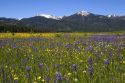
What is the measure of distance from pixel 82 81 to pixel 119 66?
6.49 feet

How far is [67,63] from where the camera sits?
10.6 meters

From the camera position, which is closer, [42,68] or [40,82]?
[40,82]

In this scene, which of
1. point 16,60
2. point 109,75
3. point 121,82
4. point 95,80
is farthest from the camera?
point 16,60

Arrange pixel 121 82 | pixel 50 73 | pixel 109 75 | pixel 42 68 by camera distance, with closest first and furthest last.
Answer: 1. pixel 121 82
2. pixel 109 75
3. pixel 50 73
4. pixel 42 68

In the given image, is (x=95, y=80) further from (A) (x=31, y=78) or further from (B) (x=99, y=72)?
(A) (x=31, y=78)

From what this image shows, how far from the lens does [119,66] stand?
31.0 feet

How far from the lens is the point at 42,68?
943 centimetres

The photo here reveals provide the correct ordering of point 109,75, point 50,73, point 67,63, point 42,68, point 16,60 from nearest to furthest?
point 109,75 < point 50,73 < point 42,68 < point 67,63 < point 16,60

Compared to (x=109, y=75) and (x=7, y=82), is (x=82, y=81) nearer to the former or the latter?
(x=109, y=75)

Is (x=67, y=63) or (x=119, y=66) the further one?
(x=67, y=63)

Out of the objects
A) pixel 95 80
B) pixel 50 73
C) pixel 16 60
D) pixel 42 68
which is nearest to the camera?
pixel 95 80

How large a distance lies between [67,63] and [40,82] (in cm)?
277

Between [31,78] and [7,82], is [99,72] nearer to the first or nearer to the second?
[31,78]

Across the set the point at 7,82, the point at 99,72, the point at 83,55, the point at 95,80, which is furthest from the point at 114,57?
the point at 7,82
